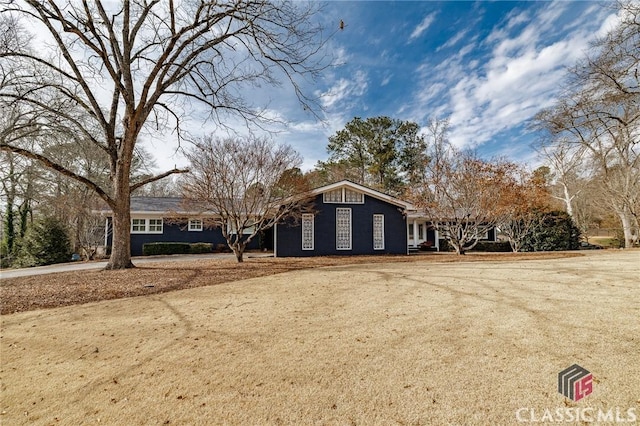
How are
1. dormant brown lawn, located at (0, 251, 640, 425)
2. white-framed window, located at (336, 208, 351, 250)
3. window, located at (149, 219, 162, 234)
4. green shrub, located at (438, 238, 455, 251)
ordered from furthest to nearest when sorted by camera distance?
1. green shrub, located at (438, 238, 455, 251)
2. window, located at (149, 219, 162, 234)
3. white-framed window, located at (336, 208, 351, 250)
4. dormant brown lawn, located at (0, 251, 640, 425)

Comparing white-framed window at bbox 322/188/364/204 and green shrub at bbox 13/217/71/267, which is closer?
green shrub at bbox 13/217/71/267

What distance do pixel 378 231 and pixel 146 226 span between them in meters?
15.6

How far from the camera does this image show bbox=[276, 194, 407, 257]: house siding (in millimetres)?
16297

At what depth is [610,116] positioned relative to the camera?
17.7 meters

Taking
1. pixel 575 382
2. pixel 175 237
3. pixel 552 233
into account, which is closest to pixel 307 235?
pixel 175 237

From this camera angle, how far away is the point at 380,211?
17391 millimetres

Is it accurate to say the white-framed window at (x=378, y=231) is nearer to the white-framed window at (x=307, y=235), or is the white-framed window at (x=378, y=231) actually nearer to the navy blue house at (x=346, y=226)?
the navy blue house at (x=346, y=226)

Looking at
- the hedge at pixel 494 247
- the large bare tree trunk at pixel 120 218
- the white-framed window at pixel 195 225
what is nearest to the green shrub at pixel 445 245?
the hedge at pixel 494 247

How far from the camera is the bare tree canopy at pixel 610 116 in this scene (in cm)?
1384

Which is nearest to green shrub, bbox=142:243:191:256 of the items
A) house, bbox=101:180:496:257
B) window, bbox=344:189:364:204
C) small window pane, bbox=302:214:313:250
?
house, bbox=101:180:496:257

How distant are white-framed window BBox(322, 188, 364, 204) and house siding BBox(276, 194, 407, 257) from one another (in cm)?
18

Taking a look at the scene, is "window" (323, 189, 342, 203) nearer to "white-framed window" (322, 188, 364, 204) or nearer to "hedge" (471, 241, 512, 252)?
"white-framed window" (322, 188, 364, 204)

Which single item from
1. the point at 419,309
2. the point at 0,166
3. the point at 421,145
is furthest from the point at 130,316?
the point at 421,145

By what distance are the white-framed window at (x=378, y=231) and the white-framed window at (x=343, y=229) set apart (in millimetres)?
1570
